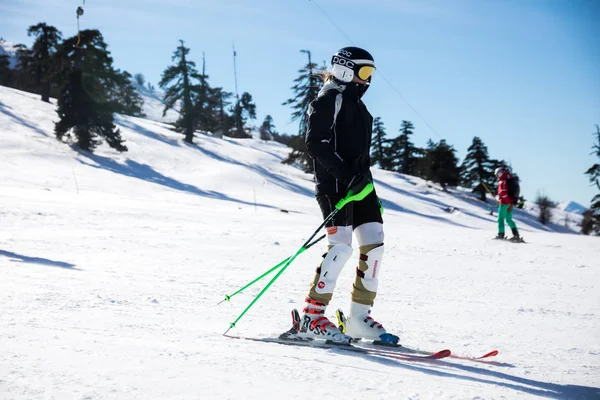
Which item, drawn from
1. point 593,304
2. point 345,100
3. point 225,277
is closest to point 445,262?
point 593,304

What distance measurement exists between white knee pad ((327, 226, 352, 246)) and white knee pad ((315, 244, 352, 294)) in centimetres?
4

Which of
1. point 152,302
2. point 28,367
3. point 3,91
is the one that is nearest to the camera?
point 28,367

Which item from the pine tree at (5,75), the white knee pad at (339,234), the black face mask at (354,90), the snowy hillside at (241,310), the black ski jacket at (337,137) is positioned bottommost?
the snowy hillside at (241,310)

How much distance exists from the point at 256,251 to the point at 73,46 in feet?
98.1

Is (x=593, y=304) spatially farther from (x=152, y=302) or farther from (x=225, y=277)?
(x=152, y=302)

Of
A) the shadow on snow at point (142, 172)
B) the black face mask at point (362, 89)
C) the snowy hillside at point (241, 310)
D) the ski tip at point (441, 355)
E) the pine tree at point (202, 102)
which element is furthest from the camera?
the pine tree at point (202, 102)

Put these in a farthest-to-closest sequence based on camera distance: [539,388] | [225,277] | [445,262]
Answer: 1. [445,262]
2. [225,277]
3. [539,388]

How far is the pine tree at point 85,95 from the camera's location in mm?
31188

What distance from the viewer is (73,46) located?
32500 millimetres

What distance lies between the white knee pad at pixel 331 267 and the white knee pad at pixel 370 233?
201 millimetres

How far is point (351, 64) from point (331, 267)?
5.32 feet

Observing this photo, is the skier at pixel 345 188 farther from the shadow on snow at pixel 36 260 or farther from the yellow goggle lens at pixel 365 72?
the shadow on snow at pixel 36 260

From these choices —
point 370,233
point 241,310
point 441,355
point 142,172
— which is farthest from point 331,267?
point 142,172

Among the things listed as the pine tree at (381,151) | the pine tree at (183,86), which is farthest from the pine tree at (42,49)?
the pine tree at (381,151)
